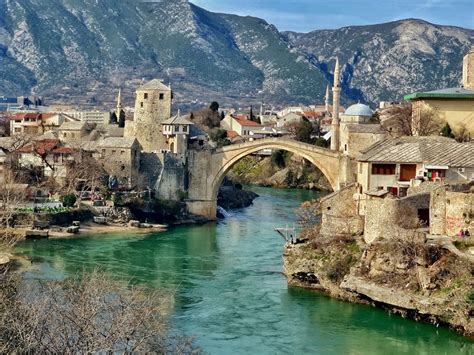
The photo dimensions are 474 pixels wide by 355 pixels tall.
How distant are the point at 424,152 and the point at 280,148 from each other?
2084 centimetres

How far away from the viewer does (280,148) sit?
59.1 metres

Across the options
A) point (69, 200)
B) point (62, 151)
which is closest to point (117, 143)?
point (62, 151)

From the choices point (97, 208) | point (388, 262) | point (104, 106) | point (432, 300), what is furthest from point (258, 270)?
point (104, 106)

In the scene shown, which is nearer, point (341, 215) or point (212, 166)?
point (341, 215)

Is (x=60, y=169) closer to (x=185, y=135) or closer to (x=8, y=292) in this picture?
(x=185, y=135)

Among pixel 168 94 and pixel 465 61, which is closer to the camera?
pixel 465 61

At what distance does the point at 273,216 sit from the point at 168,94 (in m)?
10.8

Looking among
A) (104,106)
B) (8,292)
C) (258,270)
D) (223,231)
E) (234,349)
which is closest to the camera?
(8,292)

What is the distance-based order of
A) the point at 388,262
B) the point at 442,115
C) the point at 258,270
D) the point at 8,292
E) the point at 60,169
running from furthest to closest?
1. the point at 60,169
2. the point at 442,115
3. the point at 258,270
4. the point at 388,262
5. the point at 8,292

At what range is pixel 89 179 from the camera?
5684 centimetres

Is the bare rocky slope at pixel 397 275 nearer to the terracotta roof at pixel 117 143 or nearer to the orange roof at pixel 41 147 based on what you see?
the terracotta roof at pixel 117 143

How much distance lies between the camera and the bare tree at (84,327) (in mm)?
21625

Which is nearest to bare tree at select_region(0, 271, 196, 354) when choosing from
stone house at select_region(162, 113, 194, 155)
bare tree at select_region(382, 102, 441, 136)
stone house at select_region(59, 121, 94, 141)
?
bare tree at select_region(382, 102, 441, 136)

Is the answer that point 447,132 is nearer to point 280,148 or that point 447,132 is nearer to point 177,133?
point 280,148
